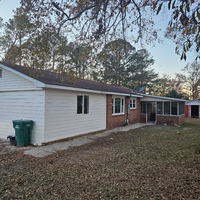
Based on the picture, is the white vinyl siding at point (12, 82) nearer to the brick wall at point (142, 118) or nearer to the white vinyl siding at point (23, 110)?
the white vinyl siding at point (23, 110)

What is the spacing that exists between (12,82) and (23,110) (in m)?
1.70

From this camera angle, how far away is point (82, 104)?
9875 mm

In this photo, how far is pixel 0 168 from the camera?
16.1 ft

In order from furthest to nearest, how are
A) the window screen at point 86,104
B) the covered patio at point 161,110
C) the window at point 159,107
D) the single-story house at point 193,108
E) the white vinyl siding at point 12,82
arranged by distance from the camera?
1. the single-story house at point 193,108
2. the window at point 159,107
3. the covered patio at point 161,110
4. the window screen at point 86,104
5. the white vinyl siding at point 12,82

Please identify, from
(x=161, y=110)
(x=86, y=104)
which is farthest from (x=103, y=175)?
(x=161, y=110)

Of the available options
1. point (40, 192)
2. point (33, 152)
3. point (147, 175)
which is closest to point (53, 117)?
point (33, 152)

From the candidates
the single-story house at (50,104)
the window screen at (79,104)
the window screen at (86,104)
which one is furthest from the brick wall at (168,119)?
the window screen at (79,104)

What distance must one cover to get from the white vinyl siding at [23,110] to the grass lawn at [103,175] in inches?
59.7

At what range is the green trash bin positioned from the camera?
23.8ft

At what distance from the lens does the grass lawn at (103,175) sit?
11.1 feet

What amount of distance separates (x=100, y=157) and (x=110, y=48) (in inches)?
169

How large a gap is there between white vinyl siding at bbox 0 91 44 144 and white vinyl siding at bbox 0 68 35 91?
271 millimetres

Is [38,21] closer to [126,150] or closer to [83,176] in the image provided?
[83,176]

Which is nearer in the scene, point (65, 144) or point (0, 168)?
point (0, 168)
